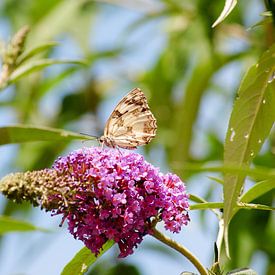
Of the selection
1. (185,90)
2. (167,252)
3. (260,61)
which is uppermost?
(185,90)

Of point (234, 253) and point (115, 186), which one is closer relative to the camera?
point (115, 186)

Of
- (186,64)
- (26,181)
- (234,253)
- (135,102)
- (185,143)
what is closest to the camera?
(26,181)

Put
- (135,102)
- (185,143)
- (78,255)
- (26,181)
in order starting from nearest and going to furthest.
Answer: (26,181) → (78,255) → (135,102) → (185,143)

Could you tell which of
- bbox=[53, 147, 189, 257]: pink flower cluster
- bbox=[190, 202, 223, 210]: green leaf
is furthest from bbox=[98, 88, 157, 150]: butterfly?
bbox=[190, 202, 223, 210]: green leaf

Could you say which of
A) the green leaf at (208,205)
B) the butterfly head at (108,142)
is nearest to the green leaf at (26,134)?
the butterfly head at (108,142)

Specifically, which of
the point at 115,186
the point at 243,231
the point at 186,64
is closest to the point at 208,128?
the point at 186,64

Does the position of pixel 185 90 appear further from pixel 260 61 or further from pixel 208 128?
pixel 260 61

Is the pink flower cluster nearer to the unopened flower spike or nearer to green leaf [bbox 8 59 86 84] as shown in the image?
the unopened flower spike
